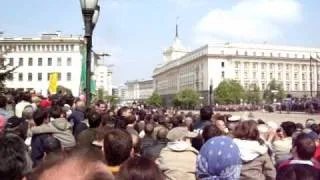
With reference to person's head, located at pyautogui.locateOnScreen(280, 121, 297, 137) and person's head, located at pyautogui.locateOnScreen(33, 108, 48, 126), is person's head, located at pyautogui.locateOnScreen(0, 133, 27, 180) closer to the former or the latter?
person's head, located at pyautogui.locateOnScreen(33, 108, 48, 126)

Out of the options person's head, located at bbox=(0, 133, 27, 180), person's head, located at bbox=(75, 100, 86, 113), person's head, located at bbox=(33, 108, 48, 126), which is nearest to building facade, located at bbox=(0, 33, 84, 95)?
person's head, located at bbox=(75, 100, 86, 113)

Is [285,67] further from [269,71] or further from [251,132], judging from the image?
[251,132]

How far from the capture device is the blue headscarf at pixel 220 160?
189 inches

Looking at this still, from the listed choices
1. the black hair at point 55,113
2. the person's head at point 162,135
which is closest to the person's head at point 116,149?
the person's head at point 162,135

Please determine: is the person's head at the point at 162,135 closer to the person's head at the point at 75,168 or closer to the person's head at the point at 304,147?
the person's head at the point at 304,147

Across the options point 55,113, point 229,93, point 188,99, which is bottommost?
point 55,113

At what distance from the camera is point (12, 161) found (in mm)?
3203

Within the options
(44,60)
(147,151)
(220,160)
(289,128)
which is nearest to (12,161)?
(220,160)

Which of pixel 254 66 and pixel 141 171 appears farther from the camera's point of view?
pixel 254 66

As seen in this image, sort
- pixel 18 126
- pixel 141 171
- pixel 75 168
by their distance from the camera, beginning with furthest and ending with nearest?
1. pixel 18 126
2. pixel 141 171
3. pixel 75 168

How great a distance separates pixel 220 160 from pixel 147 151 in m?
2.39

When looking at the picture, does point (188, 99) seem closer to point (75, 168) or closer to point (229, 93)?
point (229, 93)

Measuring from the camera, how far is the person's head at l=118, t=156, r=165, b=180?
2.74 m

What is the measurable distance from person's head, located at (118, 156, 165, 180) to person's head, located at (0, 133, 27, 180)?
73cm
